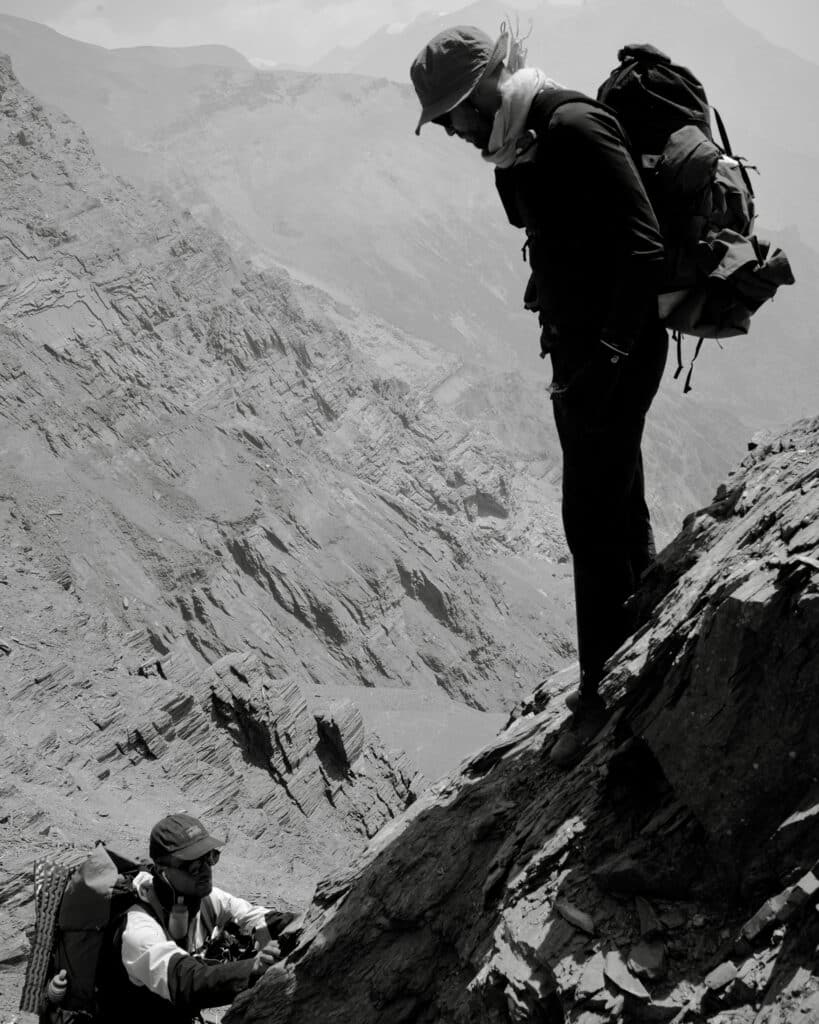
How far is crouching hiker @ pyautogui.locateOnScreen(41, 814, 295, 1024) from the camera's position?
4.25 metres

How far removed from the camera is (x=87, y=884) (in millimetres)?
4379

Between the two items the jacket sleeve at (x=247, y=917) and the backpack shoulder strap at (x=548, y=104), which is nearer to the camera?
the backpack shoulder strap at (x=548, y=104)

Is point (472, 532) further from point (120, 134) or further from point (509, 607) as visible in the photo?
point (120, 134)

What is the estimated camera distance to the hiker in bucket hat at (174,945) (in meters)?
4.25

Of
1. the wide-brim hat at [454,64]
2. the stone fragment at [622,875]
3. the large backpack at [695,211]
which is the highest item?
the wide-brim hat at [454,64]

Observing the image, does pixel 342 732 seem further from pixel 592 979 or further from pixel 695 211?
pixel 695 211

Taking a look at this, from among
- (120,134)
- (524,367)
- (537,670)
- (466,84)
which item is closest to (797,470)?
(466,84)

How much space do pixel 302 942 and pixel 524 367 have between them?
268ft

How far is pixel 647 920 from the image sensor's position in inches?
137

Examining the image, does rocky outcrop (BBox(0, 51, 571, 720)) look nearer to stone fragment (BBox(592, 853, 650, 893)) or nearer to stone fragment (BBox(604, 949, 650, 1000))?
stone fragment (BBox(592, 853, 650, 893))

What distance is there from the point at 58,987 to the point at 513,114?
423 centimetres

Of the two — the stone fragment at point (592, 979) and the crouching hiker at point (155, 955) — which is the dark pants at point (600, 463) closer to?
the stone fragment at point (592, 979)

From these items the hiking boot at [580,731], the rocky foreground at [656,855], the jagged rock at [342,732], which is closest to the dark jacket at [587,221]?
the rocky foreground at [656,855]

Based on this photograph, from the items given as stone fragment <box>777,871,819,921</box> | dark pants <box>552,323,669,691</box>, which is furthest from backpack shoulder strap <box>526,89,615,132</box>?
stone fragment <box>777,871,819,921</box>
